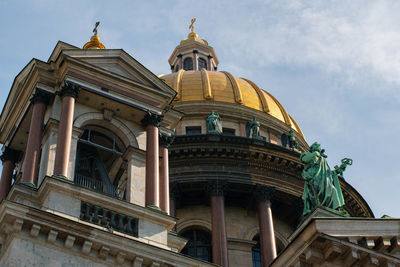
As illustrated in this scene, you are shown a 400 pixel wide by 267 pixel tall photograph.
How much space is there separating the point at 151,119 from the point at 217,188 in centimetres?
1162

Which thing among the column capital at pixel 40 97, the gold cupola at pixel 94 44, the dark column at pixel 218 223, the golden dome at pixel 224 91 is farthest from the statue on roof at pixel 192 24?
the column capital at pixel 40 97

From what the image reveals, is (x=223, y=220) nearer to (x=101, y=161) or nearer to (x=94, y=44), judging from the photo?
(x=94, y=44)

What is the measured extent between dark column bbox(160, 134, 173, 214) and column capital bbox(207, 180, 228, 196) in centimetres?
1034

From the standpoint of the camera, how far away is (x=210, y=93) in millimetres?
39250

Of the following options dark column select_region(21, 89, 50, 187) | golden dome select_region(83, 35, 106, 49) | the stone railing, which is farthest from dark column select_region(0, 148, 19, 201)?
golden dome select_region(83, 35, 106, 49)

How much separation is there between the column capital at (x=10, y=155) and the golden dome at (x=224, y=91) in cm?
1606

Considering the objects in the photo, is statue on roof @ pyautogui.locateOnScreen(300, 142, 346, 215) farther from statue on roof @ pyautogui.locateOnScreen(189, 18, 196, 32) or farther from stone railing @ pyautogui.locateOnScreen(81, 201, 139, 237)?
statue on roof @ pyautogui.locateOnScreen(189, 18, 196, 32)

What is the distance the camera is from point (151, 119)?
22453mm

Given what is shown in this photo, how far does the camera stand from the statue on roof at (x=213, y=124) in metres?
36.1

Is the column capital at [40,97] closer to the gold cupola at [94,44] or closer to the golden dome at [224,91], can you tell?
the gold cupola at [94,44]

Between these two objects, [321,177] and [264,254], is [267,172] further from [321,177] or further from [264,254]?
[321,177]

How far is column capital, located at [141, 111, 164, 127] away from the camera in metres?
22.4

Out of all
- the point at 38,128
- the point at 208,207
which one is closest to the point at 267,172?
the point at 208,207

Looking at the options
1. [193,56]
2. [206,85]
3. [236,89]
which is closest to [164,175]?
[206,85]
